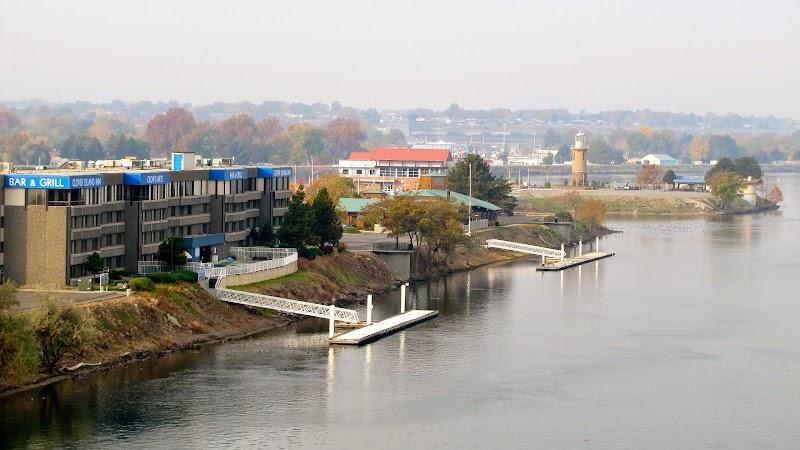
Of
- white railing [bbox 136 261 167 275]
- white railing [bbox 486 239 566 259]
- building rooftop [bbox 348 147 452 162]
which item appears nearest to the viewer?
white railing [bbox 136 261 167 275]

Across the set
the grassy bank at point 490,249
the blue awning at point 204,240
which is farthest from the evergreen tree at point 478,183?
the blue awning at point 204,240

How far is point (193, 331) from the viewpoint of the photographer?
169 ft

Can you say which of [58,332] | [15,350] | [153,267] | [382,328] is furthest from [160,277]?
[15,350]

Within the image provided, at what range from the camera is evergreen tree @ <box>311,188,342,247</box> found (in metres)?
68.6

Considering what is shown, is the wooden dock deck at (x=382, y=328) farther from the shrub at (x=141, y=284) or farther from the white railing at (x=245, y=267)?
the shrub at (x=141, y=284)

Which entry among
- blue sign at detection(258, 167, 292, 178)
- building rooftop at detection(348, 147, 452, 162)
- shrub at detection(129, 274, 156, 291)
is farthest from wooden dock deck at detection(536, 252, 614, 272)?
building rooftop at detection(348, 147, 452, 162)

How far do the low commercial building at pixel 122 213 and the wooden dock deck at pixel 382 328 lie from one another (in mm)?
8484

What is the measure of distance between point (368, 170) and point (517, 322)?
69086 mm

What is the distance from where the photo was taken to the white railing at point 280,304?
55625 millimetres

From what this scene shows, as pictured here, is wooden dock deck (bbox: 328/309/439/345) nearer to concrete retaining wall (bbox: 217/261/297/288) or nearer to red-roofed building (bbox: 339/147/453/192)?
concrete retaining wall (bbox: 217/261/297/288)

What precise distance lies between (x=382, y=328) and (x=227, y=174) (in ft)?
44.4

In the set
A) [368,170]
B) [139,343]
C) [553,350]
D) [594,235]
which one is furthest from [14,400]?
[368,170]

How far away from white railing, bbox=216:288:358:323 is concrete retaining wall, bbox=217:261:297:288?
0.74 meters

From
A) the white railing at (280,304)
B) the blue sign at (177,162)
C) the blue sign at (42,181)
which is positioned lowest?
the white railing at (280,304)
